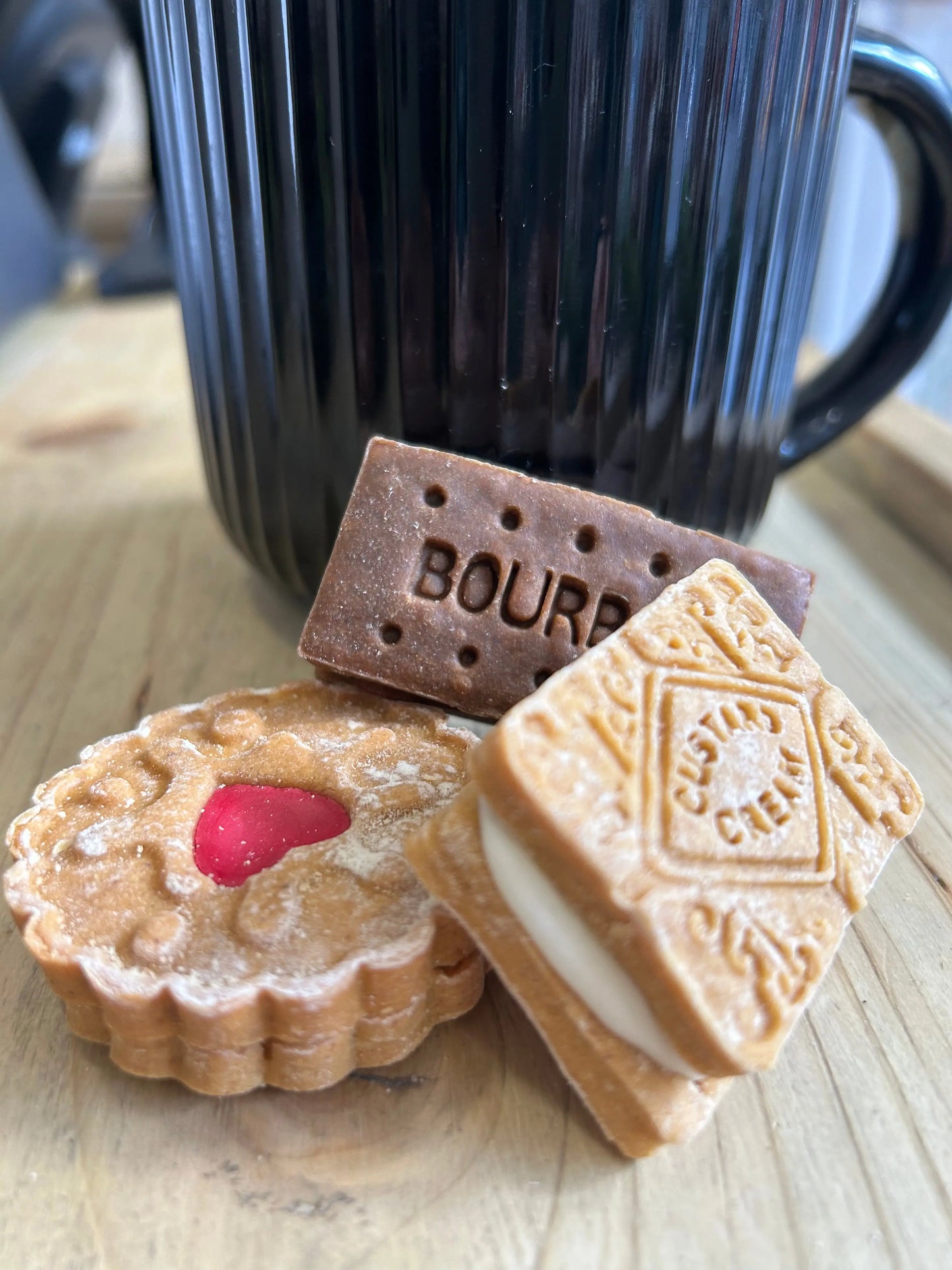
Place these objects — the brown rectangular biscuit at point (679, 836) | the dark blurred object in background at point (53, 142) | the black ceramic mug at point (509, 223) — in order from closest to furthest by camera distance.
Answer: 1. the brown rectangular biscuit at point (679, 836)
2. the black ceramic mug at point (509, 223)
3. the dark blurred object in background at point (53, 142)

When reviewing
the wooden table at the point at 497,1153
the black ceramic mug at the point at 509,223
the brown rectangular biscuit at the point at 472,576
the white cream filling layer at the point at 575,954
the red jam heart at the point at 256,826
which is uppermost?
the black ceramic mug at the point at 509,223

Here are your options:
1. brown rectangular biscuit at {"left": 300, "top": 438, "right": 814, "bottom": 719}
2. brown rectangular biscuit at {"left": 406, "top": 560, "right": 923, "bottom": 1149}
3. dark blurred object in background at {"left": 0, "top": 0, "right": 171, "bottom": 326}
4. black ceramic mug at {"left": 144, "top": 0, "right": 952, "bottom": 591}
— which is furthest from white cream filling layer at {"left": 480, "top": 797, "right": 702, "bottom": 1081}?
dark blurred object in background at {"left": 0, "top": 0, "right": 171, "bottom": 326}

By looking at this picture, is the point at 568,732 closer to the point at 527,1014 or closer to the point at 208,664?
the point at 527,1014

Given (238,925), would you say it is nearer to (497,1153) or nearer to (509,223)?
(497,1153)

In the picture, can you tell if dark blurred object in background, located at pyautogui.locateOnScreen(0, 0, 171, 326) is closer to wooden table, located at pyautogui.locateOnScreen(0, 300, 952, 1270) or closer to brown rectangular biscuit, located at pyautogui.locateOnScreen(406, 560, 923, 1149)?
wooden table, located at pyautogui.locateOnScreen(0, 300, 952, 1270)

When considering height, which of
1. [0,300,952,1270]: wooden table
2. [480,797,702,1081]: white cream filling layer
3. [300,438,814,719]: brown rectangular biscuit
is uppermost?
[300,438,814,719]: brown rectangular biscuit

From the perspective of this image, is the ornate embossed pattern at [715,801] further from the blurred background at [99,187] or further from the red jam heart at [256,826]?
the blurred background at [99,187]

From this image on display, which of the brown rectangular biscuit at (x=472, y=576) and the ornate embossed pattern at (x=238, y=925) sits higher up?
the brown rectangular biscuit at (x=472, y=576)

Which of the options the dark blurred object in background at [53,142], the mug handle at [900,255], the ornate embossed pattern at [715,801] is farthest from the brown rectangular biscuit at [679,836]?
the dark blurred object in background at [53,142]
